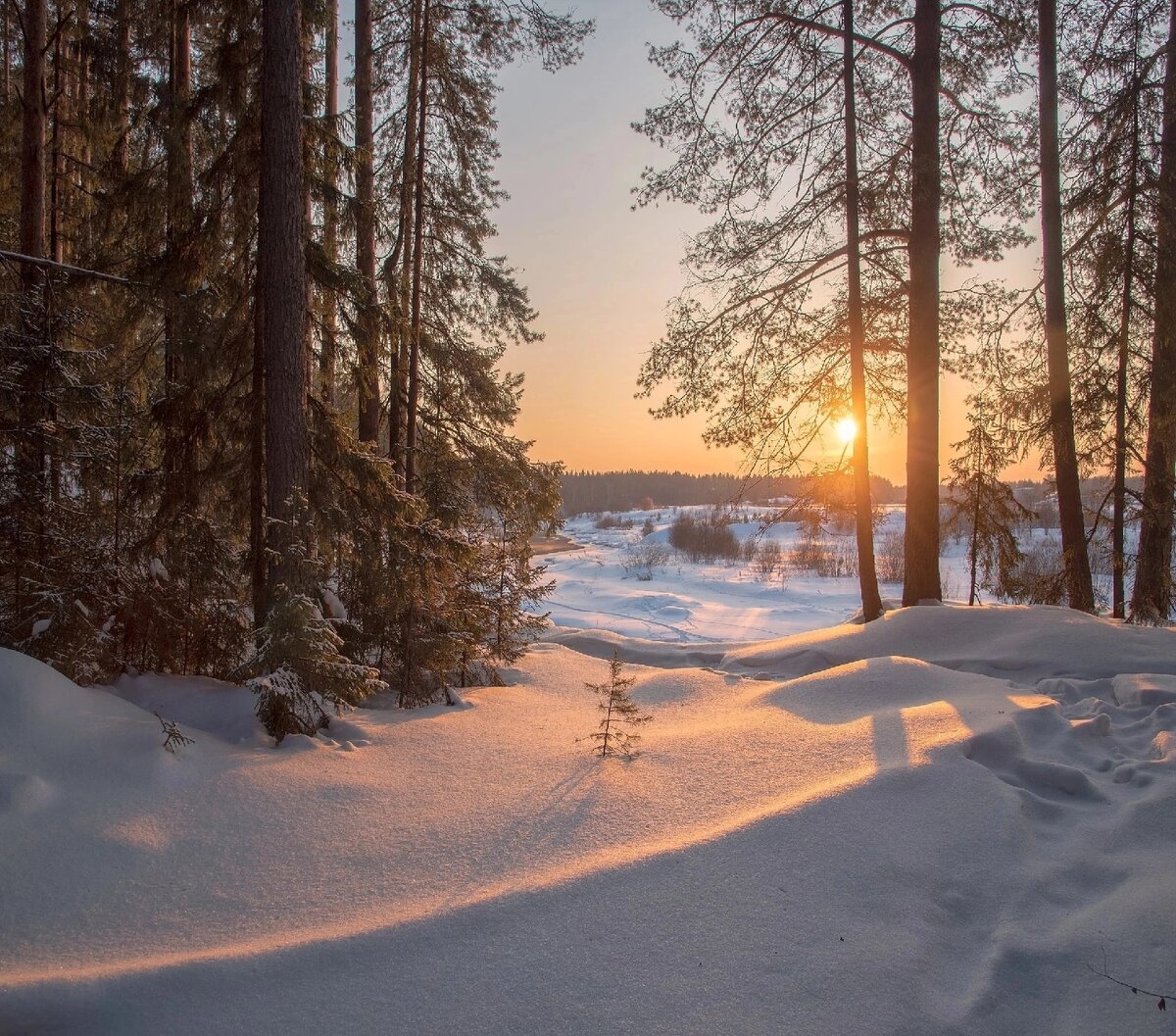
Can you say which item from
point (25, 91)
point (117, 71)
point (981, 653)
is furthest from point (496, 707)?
point (117, 71)

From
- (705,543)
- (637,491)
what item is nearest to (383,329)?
(705,543)

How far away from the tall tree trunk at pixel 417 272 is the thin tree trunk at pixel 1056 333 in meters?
8.04

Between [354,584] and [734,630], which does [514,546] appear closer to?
[354,584]

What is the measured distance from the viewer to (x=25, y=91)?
586 cm

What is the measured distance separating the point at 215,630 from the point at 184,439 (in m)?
1.59

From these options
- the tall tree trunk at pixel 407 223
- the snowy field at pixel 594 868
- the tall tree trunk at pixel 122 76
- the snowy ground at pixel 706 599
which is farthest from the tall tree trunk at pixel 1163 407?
the tall tree trunk at pixel 122 76

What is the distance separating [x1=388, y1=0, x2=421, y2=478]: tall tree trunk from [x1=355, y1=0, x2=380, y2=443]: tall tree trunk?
0.31 metres

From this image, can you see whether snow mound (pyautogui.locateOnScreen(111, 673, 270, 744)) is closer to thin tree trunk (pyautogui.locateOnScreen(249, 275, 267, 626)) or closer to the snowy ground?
thin tree trunk (pyautogui.locateOnScreen(249, 275, 267, 626))

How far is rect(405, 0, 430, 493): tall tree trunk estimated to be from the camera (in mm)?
7059

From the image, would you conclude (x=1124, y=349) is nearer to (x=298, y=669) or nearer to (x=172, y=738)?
(x=298, y=669)

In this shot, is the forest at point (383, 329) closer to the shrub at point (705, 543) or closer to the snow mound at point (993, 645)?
the snow mound at point (993, 645)

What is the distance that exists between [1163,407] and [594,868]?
1090 cm

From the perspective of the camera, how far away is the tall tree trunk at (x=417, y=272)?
7.06m

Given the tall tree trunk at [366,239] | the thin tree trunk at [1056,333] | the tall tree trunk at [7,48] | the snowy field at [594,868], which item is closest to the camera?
the snowy field at [594,868]
